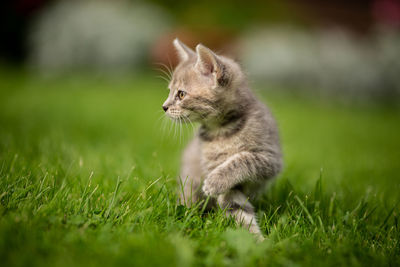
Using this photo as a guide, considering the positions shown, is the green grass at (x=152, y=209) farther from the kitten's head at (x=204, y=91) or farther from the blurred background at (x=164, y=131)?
the kitten's head at (x=204, y=91)

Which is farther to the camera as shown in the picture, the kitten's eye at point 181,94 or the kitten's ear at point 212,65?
the kitten's eye at point 181,94

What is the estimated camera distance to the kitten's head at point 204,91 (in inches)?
68.9

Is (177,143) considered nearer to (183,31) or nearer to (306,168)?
(306,168)

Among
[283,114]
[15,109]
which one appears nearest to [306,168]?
[283,114]

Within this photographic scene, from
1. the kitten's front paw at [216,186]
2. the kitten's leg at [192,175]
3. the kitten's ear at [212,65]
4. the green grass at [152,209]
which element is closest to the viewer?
the green grass at [152,209]

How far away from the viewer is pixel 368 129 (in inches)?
196

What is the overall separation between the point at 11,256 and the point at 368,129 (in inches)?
206

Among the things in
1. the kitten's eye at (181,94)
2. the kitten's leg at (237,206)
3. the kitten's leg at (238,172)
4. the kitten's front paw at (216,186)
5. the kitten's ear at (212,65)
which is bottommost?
the kitten's leg at (237,206)

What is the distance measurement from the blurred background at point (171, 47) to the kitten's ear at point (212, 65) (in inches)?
206

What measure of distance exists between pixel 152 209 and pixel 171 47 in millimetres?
5850

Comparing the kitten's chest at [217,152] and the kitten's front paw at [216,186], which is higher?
the kitten's chest at [217,152]

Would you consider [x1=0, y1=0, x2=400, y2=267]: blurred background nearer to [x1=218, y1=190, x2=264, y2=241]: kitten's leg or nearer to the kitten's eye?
[x1=218, y1=190, x2=264, y2=241]: kitten's leg

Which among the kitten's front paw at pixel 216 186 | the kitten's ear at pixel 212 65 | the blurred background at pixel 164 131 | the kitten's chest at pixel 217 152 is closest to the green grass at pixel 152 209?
the blurred background at pixel 164 131

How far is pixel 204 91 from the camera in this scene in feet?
5.83
